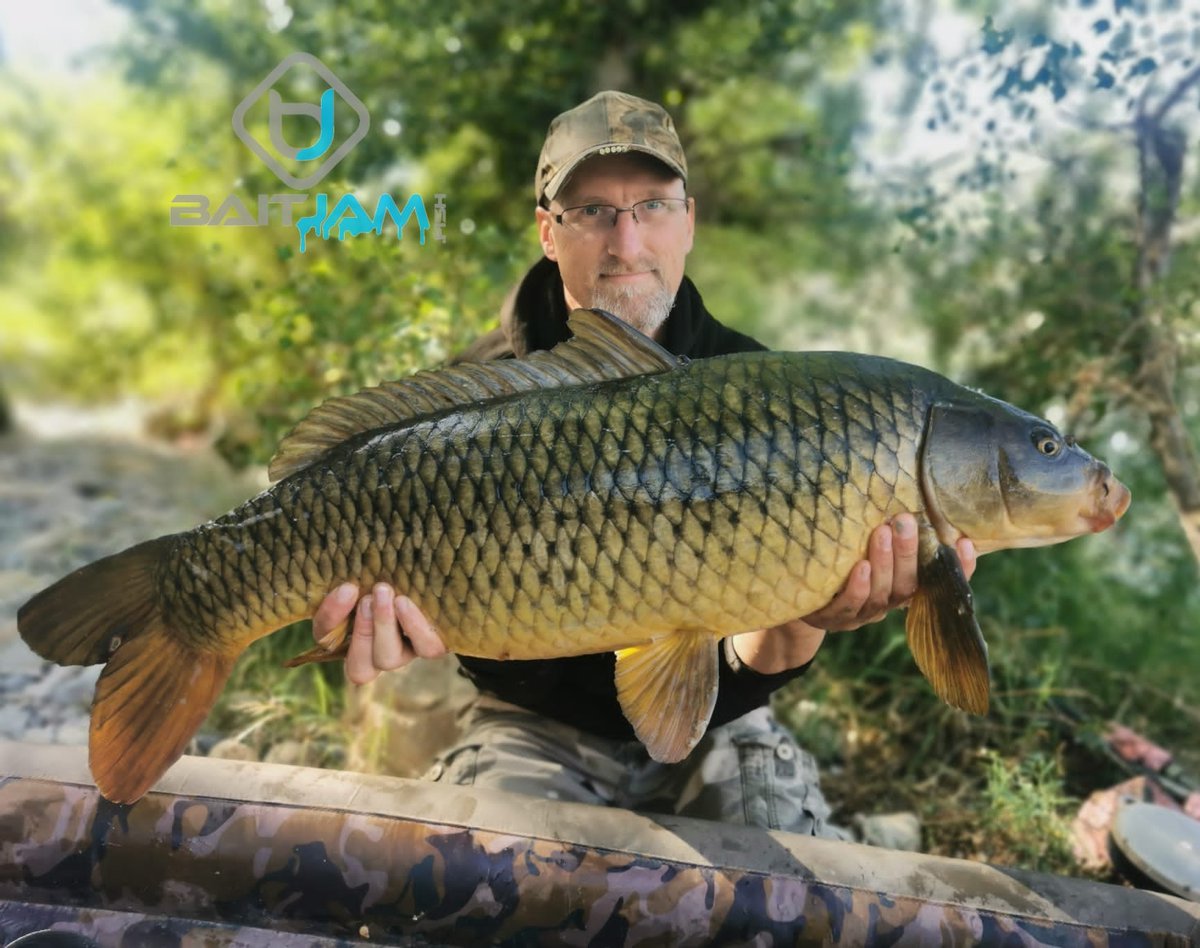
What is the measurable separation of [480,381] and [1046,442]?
2.51 ft

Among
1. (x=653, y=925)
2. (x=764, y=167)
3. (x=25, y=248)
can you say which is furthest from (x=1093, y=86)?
(x=25, y=248)

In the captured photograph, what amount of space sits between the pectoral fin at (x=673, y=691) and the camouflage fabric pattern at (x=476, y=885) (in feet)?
0.66

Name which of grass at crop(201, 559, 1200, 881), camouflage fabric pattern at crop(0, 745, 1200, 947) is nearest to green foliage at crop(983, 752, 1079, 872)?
grass at crop(201, 559, 1200, 881)

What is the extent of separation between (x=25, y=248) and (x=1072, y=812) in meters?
7.90

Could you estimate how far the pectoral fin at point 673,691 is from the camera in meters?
1.28

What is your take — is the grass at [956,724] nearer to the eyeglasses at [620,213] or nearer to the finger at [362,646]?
the finger at [362,646]

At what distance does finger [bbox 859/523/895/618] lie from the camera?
1.20 meters

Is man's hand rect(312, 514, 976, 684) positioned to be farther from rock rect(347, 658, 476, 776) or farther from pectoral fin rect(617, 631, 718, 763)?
rock rect(347, 658, 476, 776)

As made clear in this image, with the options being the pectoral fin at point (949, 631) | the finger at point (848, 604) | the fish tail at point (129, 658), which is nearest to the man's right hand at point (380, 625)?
the fish tail at point (129, 658)

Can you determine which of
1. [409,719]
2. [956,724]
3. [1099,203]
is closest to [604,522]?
[409,719]

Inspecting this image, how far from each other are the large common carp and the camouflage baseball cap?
0.55 meters

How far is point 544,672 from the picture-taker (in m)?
1.70

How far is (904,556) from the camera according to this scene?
1211 mm

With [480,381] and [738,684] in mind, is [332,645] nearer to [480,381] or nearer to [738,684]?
[480,381]
